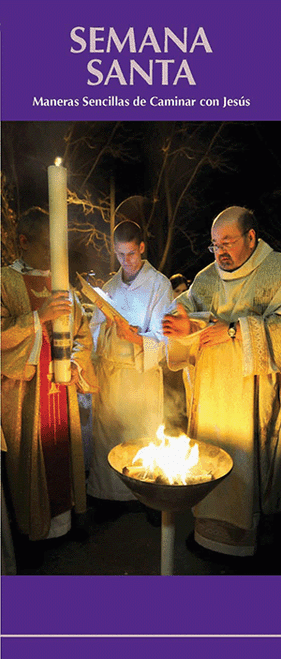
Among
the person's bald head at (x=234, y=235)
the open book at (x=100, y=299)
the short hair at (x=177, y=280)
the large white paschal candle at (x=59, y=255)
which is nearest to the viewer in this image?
the large white paschal candle at (x=59, y=255)

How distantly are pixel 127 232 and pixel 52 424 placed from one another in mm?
1424

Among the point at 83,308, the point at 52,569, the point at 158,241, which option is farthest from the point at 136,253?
the point at 52,569

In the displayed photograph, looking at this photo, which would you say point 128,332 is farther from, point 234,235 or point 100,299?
point 234,235

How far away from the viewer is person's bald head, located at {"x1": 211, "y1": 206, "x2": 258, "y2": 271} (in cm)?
302

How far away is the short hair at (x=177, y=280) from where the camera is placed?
3613mm

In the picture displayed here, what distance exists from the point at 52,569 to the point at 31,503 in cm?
43

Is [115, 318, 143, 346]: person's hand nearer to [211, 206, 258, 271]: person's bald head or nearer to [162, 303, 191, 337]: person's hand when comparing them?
[162, 303, 191, 337]: person's hand

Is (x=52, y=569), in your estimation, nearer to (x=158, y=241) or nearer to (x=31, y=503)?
(x=31, y=503)

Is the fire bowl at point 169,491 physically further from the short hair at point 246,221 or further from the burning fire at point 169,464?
the short hair at point 246,221

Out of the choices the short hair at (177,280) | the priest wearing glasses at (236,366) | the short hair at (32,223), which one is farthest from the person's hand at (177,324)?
the short hair at (32,223)

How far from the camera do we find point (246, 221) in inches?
119

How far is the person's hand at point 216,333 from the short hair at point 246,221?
1.99 ft

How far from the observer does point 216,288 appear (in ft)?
10.7

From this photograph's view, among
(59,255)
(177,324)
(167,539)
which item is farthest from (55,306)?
(167,539)
